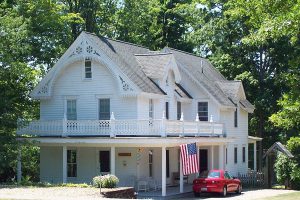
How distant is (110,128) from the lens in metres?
38.4

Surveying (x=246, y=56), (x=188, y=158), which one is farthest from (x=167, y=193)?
(x=246, y=56)

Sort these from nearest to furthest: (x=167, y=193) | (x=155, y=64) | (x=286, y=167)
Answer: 1. (x=167, y=193)
2. (x=155, y=64)
3. (x=286, y=167)

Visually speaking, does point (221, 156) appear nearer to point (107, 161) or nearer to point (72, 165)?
point (107, 161)

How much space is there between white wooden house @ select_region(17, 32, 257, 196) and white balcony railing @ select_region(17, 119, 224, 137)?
6cm

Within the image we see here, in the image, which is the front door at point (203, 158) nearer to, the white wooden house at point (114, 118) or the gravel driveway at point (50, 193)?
the white wooden house at point (114, 118)

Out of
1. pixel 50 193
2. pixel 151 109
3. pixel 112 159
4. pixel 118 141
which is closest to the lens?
pixel 50 193

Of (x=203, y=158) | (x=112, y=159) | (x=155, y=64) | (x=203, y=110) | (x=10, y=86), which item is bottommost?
(x=203, y=158)

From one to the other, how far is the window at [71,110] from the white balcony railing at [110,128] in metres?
3.27

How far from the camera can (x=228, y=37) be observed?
62281 mm

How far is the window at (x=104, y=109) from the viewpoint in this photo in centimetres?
4231

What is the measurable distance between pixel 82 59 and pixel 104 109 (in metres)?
3.59

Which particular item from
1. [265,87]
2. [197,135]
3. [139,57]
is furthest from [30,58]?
[265,87]

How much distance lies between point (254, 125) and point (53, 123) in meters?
32.2

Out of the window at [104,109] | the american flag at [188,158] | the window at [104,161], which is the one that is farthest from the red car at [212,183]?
the window at [104,109]
